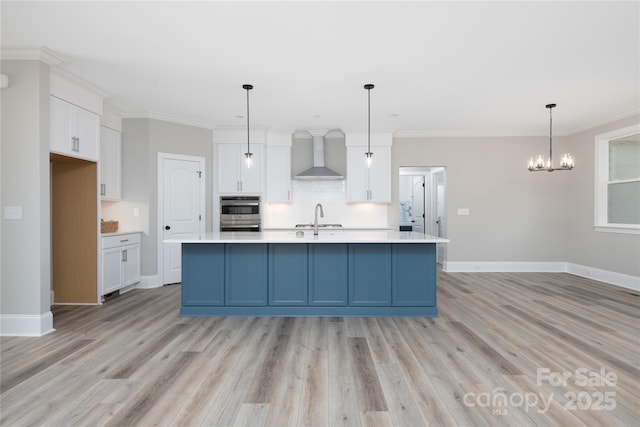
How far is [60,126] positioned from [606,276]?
808 centimetres

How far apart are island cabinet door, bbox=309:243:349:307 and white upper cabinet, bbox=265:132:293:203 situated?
272 cm

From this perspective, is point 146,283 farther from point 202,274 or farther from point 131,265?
point 202,274

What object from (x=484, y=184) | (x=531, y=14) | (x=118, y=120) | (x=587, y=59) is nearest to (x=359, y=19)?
(x=531, y=14)

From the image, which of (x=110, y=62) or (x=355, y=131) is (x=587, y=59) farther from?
(x=110, y=62)

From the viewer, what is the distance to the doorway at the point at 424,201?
7.62 meters

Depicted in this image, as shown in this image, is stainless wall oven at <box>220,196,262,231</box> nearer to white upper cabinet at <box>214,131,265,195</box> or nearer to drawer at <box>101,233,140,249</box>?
white upper cabinet at <box>214,131,265,195</box>

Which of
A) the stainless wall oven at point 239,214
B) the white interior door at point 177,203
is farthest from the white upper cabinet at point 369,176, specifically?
the white interior door at point 177,203

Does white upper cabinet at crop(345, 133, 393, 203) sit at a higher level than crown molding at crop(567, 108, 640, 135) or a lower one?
lower

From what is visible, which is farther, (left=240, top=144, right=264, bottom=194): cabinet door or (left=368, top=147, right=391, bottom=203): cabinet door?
(left=368, top=147, right=391, bottom=203): cabinet door

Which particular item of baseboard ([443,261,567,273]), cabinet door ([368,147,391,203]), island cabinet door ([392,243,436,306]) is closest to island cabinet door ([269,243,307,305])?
island cabinet door ([392,243,436,306])

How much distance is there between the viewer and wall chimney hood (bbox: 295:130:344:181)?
6.21 m

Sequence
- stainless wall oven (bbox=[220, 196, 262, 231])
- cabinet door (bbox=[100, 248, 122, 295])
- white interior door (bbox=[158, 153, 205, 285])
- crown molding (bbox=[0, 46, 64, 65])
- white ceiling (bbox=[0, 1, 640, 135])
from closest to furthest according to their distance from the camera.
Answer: white ceiling (bbox=[0, 1, 640, 135])
crown molding (bbox=[0, 46, 64, 65])
cabinet door (bbox=[100, 248, 122, 295])
white interior door (bbox=[158, 153, 205, 285])
stainless wall oven (bbox=[220, 196, 262, 231])

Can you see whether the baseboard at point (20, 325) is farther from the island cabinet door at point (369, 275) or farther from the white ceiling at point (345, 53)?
the island cabinet door at point (369, 275)

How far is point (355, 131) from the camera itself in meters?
6.38
